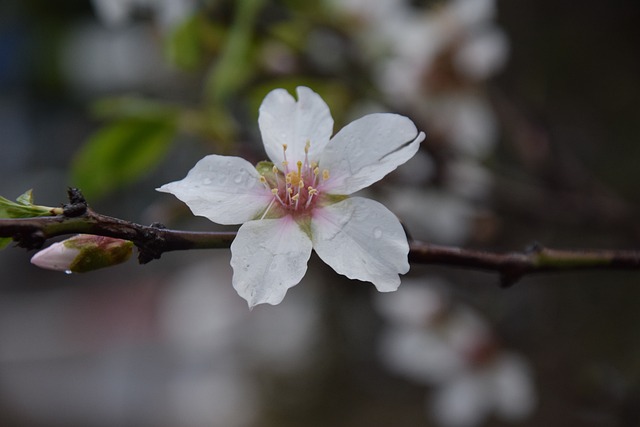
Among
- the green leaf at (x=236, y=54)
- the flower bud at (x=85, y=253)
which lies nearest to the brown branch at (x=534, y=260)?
the flower bud at (x=85, y=253)

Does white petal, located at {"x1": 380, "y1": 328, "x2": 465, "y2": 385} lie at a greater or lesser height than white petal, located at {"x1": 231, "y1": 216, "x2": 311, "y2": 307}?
lesser

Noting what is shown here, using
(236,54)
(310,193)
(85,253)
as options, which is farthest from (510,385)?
(85,253)

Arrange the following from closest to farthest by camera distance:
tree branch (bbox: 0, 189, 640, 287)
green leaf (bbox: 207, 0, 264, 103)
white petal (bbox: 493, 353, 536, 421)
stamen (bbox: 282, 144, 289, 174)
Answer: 1. tree branch (bbox: 0, 189, 640, 287)
2. stamen (bbox: 282, 144, 289, 174)
3. green leaf (bbox: 207, 0, 264, 103)
4. white petal (bbox: 493, 353, 536, 421)

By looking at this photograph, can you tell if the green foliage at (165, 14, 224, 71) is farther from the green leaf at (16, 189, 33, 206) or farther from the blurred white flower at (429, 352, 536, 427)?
the blurred white flower at (429, 352, 536, 427)

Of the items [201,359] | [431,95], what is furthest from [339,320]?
[431,95]

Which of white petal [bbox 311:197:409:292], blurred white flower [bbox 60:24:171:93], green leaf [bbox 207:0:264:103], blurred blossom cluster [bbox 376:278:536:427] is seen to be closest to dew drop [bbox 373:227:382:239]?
white petal [bbox 311:197:409:292]
